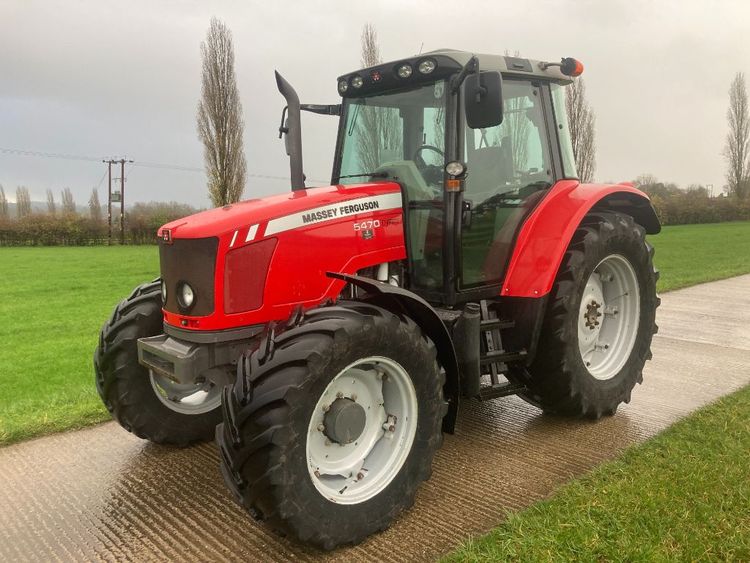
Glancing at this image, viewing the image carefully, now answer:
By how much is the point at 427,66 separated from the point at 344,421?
6.35ft

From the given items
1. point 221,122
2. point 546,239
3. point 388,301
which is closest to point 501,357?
point 546,239

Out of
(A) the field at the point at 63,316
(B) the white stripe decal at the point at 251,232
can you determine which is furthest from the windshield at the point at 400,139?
(A) the field at the point at 63,316

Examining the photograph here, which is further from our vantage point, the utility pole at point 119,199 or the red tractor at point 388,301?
the utility pole at point 119,199

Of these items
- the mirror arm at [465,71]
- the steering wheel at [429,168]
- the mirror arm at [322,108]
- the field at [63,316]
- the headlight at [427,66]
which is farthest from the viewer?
the field at [63,316]

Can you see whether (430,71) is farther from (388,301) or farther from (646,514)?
(646,514)

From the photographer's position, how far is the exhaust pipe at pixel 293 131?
3.64m

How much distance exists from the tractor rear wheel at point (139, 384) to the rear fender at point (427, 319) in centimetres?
124

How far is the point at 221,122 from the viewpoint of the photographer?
27094 millimetres

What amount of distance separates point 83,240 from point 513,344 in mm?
35069

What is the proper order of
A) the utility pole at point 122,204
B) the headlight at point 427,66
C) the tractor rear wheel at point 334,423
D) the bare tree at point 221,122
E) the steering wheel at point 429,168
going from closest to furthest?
the tractor rear wheel at point 334,423 < the headlight at point 427,66 < the steering wheel at point 429,168 < the bare tree at point 221,122 < the utility pole at point 122,204

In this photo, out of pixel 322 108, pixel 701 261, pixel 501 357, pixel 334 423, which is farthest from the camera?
pixel 701 261

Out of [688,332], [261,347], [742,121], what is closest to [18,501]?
[261,347]

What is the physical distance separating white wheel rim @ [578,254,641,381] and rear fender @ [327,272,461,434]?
4.89ft

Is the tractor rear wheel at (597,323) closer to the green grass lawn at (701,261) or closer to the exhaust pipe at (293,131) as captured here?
the exhaust pipe at (293,131)
